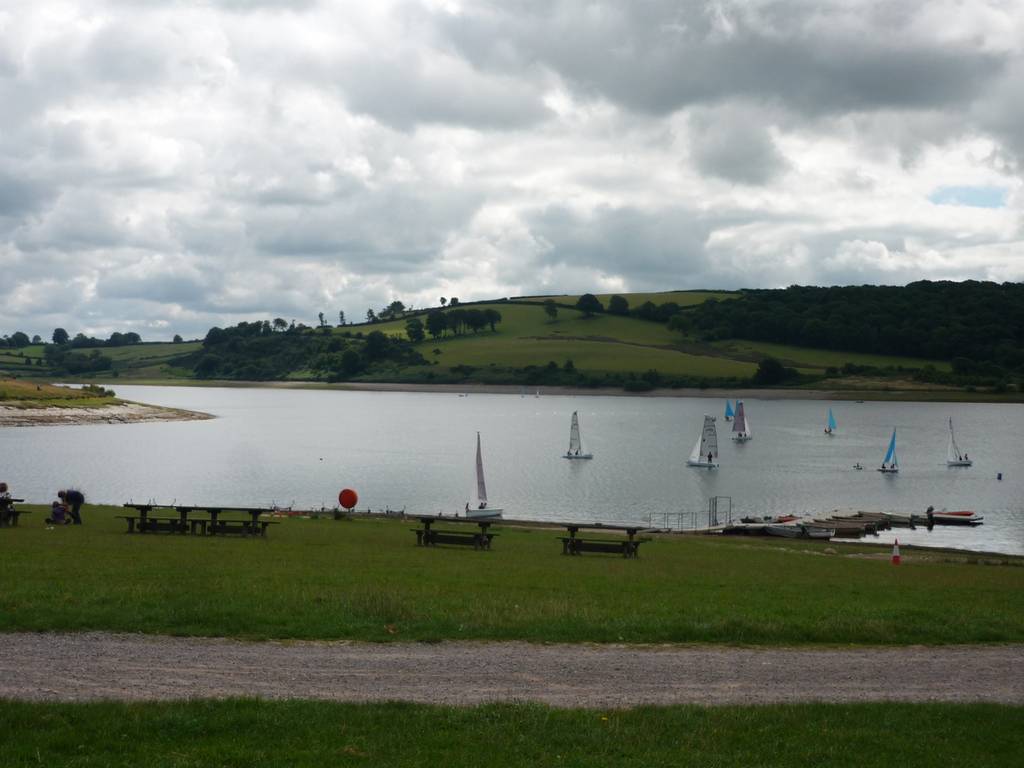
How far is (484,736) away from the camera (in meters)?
10.1

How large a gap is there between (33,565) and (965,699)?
1677 cm

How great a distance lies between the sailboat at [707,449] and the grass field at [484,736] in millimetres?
85794

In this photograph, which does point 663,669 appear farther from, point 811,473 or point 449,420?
point 449,420

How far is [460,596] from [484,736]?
788 centimetres

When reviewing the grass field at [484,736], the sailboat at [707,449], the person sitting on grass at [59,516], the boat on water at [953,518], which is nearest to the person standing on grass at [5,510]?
the person sitting on grass at [59,516]

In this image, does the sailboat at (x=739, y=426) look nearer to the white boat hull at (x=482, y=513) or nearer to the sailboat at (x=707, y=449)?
the sailboat at (x=707, y=449)

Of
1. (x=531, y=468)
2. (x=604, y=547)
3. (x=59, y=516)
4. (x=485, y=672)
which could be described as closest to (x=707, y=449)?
(x=531, y=468)

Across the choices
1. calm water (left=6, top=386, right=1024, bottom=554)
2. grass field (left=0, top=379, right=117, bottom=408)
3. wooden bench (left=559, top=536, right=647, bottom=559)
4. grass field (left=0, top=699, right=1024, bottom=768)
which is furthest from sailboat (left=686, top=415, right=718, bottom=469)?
grass field (left=0, top=379, right=117, bottom=408)

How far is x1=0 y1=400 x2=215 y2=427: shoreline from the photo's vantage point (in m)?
129

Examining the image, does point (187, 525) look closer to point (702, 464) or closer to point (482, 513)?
point (482, 513)

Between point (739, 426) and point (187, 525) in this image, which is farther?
point (739, 426)

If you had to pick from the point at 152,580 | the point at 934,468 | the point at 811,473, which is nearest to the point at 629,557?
the point at 152,580

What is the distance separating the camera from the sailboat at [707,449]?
96312mm

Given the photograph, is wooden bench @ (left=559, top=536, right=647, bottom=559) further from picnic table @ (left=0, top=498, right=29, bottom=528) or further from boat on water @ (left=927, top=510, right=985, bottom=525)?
boat on water @ (left=927, top=510, right=985, bottom=525)
